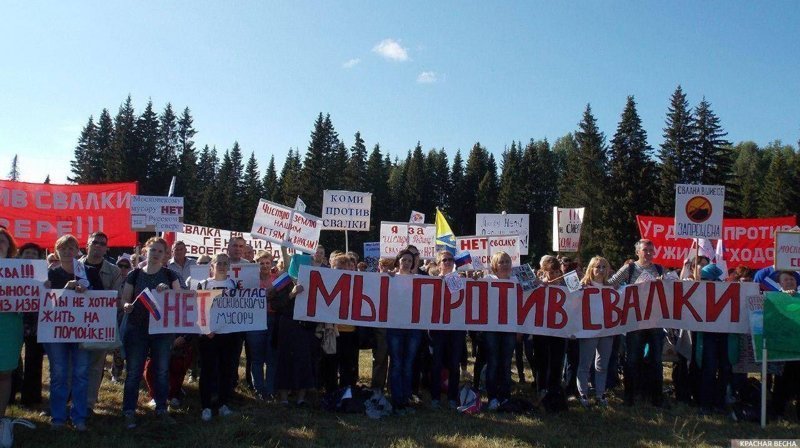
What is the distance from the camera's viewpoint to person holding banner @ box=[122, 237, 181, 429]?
680cm

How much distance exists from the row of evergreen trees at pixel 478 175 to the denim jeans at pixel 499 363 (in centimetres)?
4415

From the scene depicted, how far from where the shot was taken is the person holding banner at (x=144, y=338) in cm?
680

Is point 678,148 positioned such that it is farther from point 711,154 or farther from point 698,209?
point 698,209

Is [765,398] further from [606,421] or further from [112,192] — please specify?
[112,192]

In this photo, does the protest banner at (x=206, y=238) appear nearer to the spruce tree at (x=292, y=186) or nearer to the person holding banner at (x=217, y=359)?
the person holding banner at (x=217, y=359)

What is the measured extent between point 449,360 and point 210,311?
3.16m

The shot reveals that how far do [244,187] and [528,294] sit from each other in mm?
69981

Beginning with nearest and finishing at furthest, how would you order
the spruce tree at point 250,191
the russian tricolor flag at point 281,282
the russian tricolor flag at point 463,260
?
the russian tricolor flag at point 281,282
the russian tricolor flag at point 463,260
the spruce tree at point 250,191

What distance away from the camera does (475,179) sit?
8394 cm

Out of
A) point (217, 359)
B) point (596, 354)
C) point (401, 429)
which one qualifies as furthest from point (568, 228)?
point (217, 359)

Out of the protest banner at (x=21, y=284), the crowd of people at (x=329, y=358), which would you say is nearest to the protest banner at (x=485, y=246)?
the crowd of people at (x=329, y=358)

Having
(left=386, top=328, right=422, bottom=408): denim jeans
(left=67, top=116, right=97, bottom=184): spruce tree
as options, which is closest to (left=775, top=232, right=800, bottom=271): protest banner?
(left=386, top=328, right=422, bottom=408): denim jeans

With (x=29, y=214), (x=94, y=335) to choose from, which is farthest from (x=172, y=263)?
(x=29, y=214)

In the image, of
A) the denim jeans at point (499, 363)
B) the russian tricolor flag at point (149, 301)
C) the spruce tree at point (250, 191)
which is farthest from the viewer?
the spruce tree at point (250, 191)
